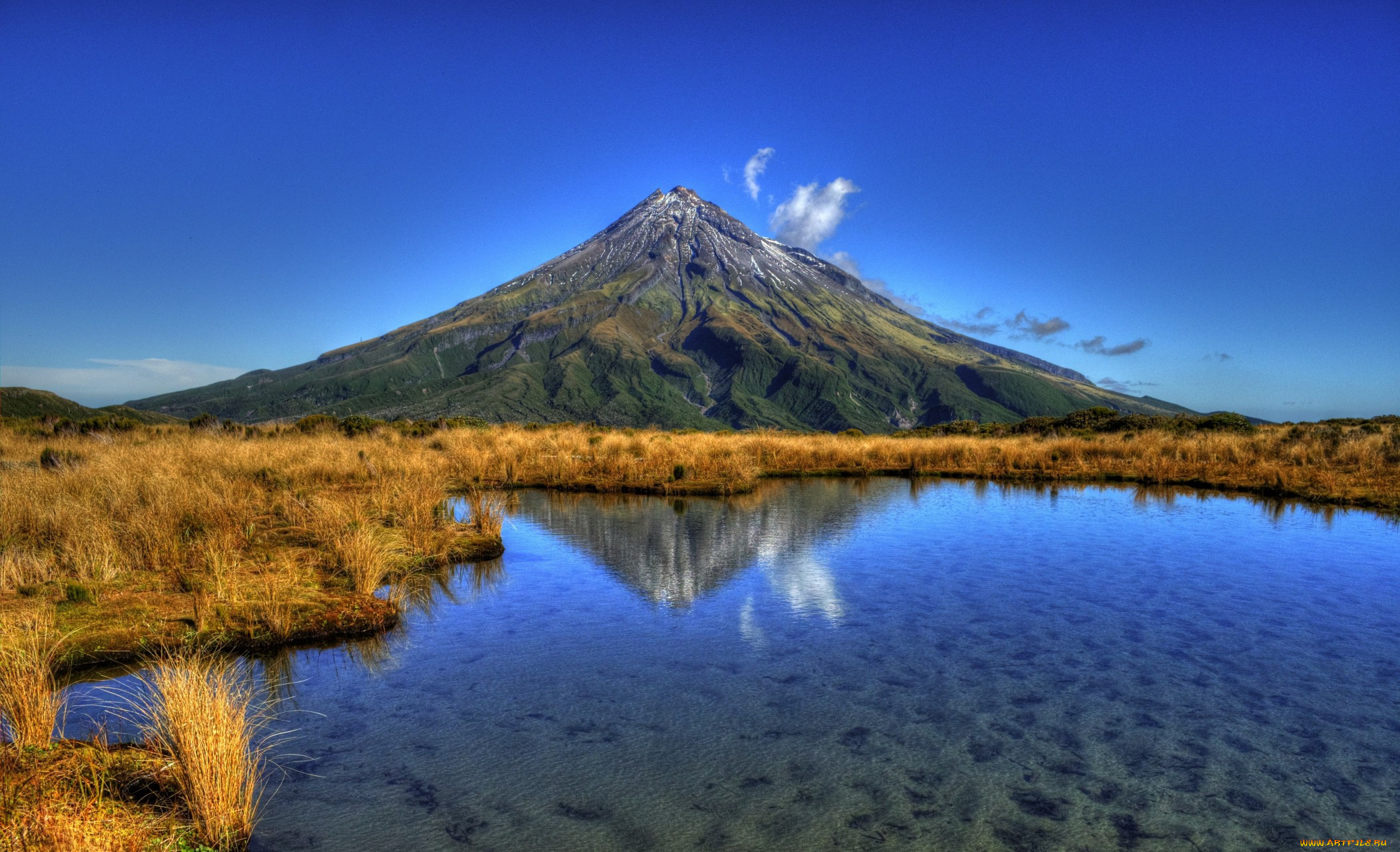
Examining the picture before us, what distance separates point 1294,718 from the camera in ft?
21.9

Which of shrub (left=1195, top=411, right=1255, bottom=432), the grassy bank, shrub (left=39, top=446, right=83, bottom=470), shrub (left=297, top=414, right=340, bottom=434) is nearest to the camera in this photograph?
the grassy bank

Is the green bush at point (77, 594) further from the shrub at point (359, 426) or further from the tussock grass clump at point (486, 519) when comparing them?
the shrub at point (359, 426)

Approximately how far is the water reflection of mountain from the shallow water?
0.16 metres

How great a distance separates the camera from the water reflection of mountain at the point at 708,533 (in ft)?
39.3

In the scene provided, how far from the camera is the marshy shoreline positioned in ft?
16.6

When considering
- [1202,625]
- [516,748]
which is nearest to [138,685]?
[516,748]

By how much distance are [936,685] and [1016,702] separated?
0.81 meters

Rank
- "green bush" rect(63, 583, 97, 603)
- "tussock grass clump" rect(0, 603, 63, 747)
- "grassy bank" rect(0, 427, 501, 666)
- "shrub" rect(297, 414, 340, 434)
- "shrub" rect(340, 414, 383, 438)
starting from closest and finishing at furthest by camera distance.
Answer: "tussock grass clump" rect(0, 603, 63, 747) → "grassy bank" rect(0, 427, 501, 666) → "green bush" rect(63, 583, 97, 603) → "shrub" rect(340, 414, 383, 438) → "shrub" rect(297, 414, 340, 434)

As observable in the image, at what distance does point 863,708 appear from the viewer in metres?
6.96

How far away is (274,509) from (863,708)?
13.5 m

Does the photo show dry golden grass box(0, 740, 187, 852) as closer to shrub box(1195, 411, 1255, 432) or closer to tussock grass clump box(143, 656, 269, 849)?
tussock grass clump box(143, 656, 269, 849)

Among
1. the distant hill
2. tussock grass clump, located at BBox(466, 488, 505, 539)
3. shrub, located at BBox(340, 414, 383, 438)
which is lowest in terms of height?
tussock grass clump, located at BBox(466, 488, 505, 539)

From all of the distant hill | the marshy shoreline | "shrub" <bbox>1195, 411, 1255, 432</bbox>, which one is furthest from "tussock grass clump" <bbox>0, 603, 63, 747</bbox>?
the distant hill

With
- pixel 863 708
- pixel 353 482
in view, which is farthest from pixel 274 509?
pixel 863 708
